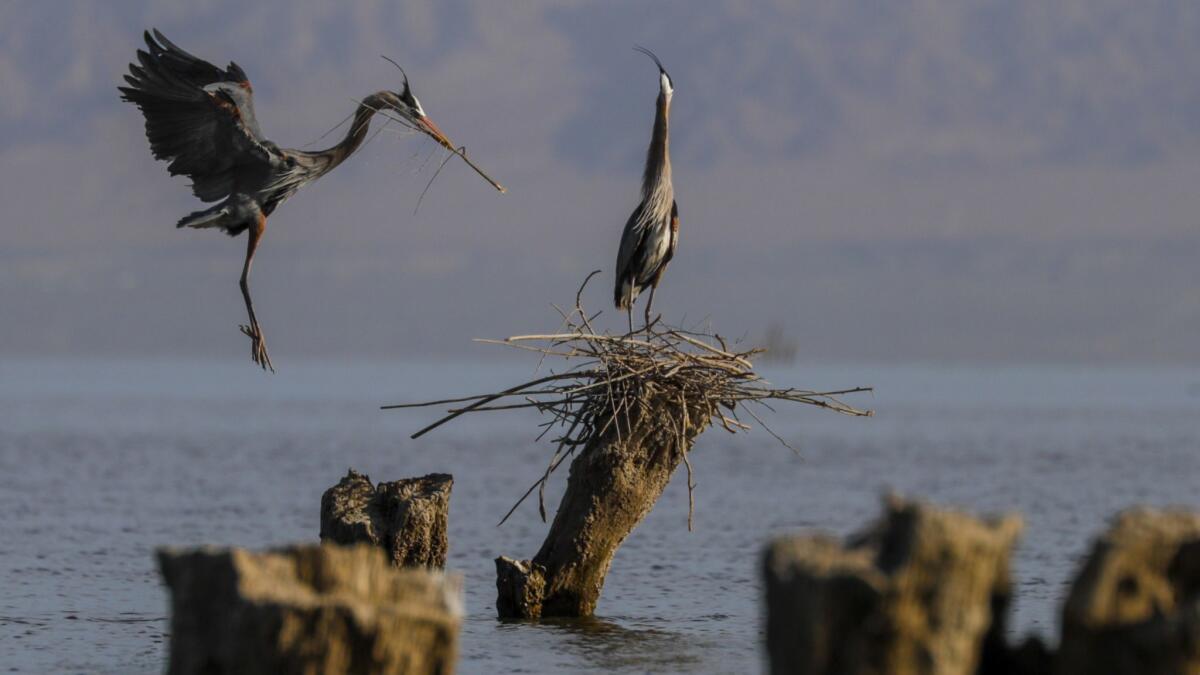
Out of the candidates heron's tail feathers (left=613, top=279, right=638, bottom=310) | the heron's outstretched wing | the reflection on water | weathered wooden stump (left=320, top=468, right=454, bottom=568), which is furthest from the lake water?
the heron's outstretched wing

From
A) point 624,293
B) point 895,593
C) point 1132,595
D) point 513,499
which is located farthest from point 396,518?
point 513,499

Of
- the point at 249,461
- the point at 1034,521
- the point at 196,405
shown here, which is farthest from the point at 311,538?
the point at 196,405

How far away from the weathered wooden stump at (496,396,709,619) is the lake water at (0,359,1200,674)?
24cm

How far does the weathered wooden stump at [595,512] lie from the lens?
10492 millimetres

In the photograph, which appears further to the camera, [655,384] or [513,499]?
[513,499]

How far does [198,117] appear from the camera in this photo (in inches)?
419

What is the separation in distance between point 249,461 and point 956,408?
49.3 m

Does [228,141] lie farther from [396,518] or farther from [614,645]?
[614,645]

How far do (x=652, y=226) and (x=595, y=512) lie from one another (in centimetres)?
249

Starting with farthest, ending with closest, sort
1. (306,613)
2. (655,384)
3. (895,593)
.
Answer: (655,384) → (306,613) → (895,593)

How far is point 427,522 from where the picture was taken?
10469 millimetres

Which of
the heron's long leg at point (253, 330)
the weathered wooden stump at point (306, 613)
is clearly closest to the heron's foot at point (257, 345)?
the heron's long leg at point (253, 330)

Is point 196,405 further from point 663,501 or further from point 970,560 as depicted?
point 970,560

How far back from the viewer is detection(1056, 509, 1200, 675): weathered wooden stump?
4.43 meters
